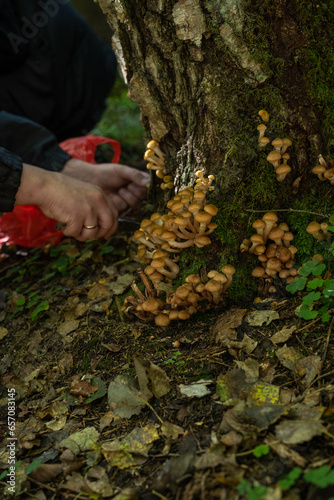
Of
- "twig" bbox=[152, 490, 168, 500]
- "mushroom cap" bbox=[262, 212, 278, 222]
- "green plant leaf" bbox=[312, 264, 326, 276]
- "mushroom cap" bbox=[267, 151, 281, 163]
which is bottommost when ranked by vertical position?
"twig" bbox=[152, 490, 168, 500]

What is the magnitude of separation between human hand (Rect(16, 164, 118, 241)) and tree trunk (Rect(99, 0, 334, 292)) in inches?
42.1

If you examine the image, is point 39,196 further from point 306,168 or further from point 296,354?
point 296,354

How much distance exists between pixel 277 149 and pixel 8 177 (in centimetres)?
222

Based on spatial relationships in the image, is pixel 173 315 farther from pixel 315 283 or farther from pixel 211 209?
pixel 315 283

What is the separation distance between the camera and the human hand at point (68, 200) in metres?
3.56

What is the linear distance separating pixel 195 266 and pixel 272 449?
1.47 metres

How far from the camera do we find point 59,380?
2.75 meters

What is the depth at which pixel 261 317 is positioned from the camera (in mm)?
2602

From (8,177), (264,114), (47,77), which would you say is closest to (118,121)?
(47,77)

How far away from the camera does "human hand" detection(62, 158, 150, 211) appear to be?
4523mm

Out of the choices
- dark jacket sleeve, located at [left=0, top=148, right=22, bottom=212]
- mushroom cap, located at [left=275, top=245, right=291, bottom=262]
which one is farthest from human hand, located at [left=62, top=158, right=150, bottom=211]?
mushroom cap, located at [left=275, top=245, right=291, bottom=262]

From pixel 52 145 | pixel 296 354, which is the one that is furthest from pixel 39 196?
pixel 296 354

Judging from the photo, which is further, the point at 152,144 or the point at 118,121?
the point at 118,121

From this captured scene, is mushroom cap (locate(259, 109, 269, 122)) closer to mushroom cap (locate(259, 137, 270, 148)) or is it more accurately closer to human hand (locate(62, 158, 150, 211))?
mushroom cap (locate(259, 137, 270, 148))
